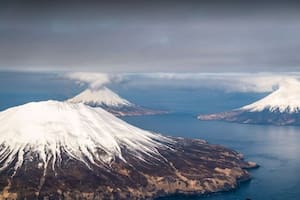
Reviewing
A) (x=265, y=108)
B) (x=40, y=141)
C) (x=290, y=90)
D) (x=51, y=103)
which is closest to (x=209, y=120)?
(x=265, y=108)

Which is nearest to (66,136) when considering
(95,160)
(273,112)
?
(95,160)

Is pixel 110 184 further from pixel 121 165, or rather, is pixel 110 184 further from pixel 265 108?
pixel 265 108

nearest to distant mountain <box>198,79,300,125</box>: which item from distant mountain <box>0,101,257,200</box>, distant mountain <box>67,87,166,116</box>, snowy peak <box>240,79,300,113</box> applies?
snowy peak <box>240,79,300,113</box>

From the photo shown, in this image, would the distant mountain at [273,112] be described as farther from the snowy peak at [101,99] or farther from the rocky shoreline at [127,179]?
the rocky shoreline at [127,179]

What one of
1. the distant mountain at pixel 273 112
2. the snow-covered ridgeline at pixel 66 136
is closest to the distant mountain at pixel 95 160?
the snow-covered ridgeline at pixel 66 136

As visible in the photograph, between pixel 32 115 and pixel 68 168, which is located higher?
pixel 32 115

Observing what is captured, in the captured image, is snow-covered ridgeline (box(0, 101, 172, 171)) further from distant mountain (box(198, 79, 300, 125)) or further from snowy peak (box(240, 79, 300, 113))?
snowy peak (box(240, 79, 300, 113))
